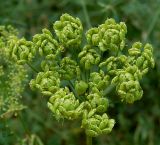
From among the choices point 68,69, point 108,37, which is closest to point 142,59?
point 108,37

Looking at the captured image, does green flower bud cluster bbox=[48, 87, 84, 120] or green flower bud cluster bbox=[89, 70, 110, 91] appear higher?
green flower bud cluster bbox=[89, 70, 110, 91]

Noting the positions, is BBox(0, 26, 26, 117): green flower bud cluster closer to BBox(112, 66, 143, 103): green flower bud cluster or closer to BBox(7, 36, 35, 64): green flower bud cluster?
BBox(7, 36, 35, 64): green flower bud cluster

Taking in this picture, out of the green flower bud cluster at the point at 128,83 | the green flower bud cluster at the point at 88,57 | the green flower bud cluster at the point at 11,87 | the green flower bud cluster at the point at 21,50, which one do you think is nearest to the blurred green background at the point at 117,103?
the green flower bud cluster at the point at 11,87

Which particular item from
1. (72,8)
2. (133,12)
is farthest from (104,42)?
(72,8)

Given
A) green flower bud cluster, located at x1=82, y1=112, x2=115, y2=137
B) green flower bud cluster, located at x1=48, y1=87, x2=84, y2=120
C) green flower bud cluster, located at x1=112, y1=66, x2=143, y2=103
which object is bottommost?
green flower bud cluster, located at x1=82, y1=112, x2=115, y2=137

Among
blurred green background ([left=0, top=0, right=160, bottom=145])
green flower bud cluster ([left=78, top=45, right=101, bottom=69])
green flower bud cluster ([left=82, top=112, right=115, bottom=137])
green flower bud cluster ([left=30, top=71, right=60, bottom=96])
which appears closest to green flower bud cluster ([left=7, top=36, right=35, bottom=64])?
green flower bud cluster ([left=30, top=71, right=60, bottom=96])

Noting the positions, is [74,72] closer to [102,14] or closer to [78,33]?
[78,33]
